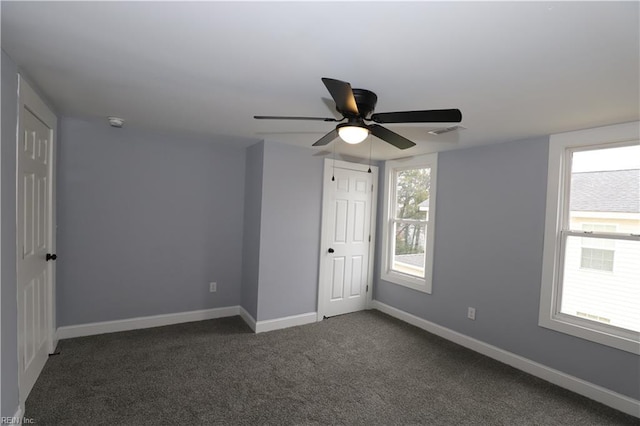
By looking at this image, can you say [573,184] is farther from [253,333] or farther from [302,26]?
[253,333]

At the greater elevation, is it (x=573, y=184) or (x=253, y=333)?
(x=573, y=184)

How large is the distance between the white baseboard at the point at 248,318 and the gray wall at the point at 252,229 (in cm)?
4

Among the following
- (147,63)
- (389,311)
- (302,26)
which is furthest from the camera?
(389,311)

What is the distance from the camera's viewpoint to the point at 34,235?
253 cm

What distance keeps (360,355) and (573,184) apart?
8.63 ft

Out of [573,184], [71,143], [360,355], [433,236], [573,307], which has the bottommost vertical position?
[360,355]

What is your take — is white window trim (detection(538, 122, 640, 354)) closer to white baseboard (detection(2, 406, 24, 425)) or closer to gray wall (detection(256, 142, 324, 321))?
gray wall (detection(256, 142, 324, 321))

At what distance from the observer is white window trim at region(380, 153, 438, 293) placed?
4.07m

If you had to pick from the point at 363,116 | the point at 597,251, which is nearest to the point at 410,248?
the point at 597,251

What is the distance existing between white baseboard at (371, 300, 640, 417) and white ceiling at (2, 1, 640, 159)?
221 centimetres

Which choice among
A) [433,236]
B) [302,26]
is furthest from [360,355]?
[302,26]

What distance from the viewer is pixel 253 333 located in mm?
3727

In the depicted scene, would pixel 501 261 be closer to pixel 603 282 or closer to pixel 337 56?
pixel 603 282

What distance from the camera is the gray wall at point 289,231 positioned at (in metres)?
3.81
